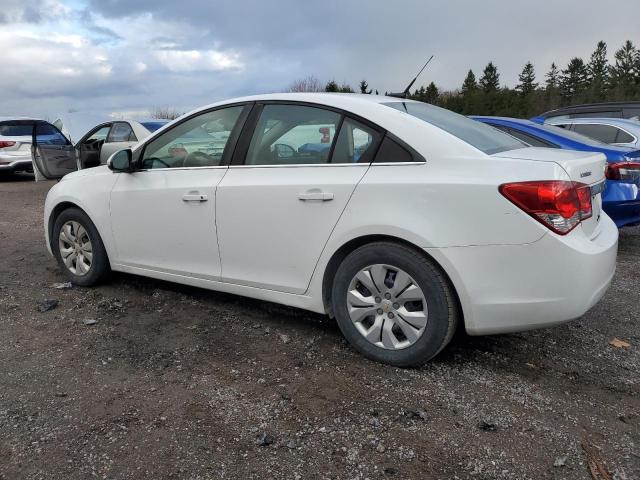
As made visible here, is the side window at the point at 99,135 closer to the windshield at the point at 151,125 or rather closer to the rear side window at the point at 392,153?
the windshield at the point at 151,125

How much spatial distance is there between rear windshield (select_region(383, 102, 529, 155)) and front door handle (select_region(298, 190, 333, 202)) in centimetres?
Answer: 73

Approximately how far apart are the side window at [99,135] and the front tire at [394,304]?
10.1 metres

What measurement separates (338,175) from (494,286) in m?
1.11

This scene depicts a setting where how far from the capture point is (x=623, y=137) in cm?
797

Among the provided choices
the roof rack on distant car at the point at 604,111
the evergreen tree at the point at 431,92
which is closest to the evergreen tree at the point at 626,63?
the evergreen tree at the point at 431,92

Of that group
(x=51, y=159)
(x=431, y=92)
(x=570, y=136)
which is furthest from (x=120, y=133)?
(x=431, y=92)

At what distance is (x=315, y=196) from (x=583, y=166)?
5.02ft

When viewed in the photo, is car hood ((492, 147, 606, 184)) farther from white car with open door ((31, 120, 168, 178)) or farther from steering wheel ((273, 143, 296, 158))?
white car with open door ((31, 120, 168, 178))

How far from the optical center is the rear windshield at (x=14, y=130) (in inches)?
537

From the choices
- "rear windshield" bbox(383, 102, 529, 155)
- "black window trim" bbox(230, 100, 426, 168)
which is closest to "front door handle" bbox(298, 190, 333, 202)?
"black window trim" bbox(230, 100, 426, 168)

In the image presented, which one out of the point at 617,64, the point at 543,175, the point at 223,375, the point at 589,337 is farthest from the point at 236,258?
the point at 617,64

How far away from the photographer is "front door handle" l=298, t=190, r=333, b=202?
3.32 meters

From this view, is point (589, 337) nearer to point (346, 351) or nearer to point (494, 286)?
point (494, 286)

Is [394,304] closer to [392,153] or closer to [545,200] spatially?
[392,153]
